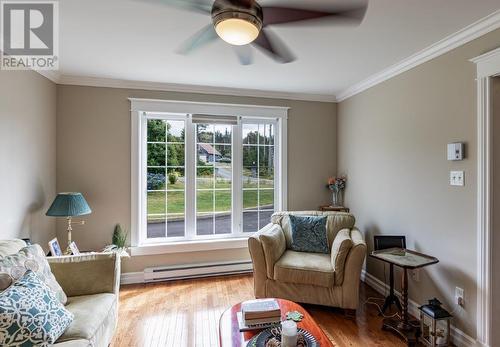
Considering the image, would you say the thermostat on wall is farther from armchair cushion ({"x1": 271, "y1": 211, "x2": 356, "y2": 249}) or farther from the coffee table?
the coffee table

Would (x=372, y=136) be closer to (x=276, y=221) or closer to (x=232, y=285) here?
(x=276, y=221)

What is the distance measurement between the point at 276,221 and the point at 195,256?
1.17 m

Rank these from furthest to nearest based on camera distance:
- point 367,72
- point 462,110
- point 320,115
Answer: point 320,115, point 367,72, point 462,110

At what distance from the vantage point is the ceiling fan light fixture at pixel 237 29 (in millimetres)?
1318

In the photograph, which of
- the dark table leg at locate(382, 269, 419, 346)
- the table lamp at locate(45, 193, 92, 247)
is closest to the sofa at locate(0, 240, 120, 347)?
the table lamp at locate(45, 193, 92, 247)

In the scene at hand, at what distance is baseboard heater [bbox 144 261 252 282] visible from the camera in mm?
3355

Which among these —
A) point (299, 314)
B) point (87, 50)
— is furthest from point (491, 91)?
point (87, 50)

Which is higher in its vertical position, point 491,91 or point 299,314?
point 491,91

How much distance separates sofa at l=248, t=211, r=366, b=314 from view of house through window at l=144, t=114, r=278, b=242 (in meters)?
0.98

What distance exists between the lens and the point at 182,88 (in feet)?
11.4

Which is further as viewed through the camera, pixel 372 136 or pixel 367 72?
pixel 372 136

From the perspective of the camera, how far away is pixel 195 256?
3.54 meters

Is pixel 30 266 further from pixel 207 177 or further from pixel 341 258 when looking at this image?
pixel 341 258

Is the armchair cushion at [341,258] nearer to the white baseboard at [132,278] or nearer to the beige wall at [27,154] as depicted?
the white baseboard at [132,278]
